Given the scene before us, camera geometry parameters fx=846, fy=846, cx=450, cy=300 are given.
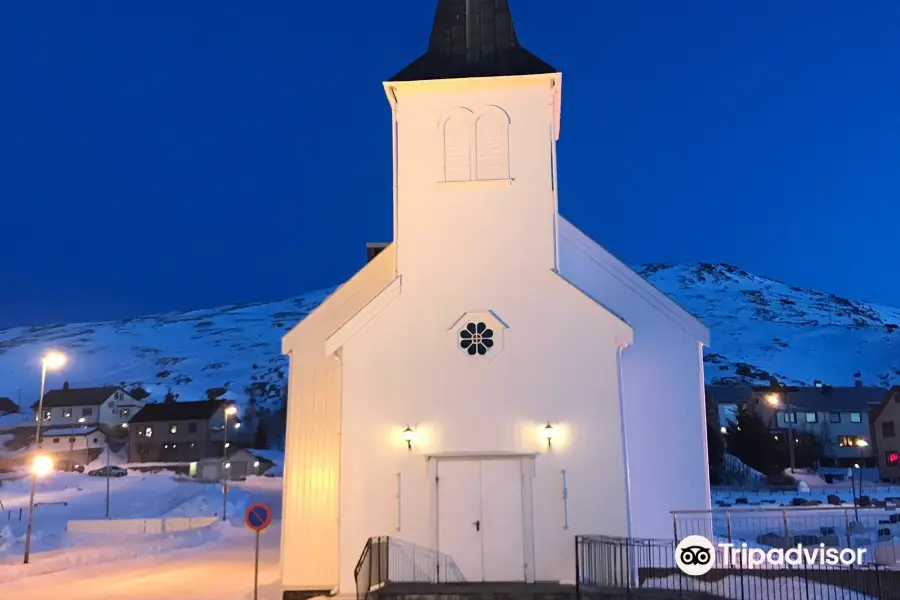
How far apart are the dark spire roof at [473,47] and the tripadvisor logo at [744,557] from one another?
10894mm

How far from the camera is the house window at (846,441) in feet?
303

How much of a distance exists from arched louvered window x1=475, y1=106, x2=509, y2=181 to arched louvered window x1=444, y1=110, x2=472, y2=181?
19cm

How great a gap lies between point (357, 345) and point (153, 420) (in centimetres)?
10061

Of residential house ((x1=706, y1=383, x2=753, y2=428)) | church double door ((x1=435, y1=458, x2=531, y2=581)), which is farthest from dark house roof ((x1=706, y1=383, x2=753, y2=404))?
church double door ((x1=435, y1=458, x2=531, y2=581))

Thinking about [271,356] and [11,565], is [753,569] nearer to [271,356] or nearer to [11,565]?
[11,565]

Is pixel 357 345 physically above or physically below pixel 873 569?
above

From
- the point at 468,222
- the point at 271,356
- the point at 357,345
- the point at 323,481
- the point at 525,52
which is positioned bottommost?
the point at 323,481

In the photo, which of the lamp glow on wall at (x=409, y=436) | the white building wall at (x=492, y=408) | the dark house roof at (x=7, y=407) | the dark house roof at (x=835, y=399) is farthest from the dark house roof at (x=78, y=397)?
the lamp glow on wall at (x=409, y=436)

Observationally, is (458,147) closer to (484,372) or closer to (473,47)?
(473,47)

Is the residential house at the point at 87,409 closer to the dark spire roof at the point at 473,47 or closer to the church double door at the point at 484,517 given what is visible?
the dark spire roof at the point at 473,47

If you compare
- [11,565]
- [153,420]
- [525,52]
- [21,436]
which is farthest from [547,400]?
[21,436]

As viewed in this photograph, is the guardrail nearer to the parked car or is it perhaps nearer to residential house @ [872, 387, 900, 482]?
the parked car

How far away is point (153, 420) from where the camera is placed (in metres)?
111

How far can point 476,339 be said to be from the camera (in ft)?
59.8
